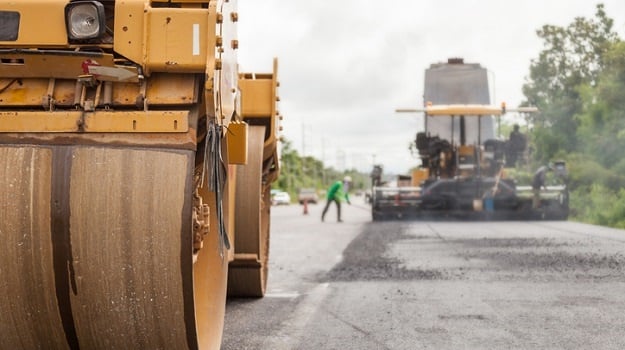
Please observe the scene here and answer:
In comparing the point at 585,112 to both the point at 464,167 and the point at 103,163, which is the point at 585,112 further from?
the point at 103,163

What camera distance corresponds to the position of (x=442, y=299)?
6.82 meters

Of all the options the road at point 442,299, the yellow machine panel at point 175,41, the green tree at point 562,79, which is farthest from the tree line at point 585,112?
the yellow machine panel at point 175,41

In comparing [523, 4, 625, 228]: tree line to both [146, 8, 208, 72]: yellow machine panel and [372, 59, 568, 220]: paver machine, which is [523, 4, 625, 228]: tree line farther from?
[146, 8, 208, 72]: yellow machine panel

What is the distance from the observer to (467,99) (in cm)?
2167

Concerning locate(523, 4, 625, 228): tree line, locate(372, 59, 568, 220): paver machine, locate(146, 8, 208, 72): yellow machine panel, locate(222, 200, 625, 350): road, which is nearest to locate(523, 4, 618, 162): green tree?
locate(523, 4, 625, 228): tree line

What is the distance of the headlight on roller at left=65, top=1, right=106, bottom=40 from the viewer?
3357 mm

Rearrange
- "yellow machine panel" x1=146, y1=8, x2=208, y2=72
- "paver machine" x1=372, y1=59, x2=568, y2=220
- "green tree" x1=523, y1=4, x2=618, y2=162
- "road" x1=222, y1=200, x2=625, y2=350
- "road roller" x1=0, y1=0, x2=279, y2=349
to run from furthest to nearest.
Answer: "green tree" x1=523, y1=4, x2=618, y2=162, "paver machine" x1=372, y1=59, x2=568, y2=220, "road" x1=222, y1=200, x2=625, y2=350, "yellow machine panel" x1=146, y1=8, x2=208, y2=72, "road roller" x1=0, y1=0, x2=279, y2=349

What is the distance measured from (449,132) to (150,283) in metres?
18.1

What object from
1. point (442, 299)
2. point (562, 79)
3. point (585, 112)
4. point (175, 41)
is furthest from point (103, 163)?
point (562, 79)

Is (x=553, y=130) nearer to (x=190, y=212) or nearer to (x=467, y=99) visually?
(x=467, y=99)

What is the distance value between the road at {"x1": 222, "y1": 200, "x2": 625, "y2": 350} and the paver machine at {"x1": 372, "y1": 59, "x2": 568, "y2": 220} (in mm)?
6981

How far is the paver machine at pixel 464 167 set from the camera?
776 inches

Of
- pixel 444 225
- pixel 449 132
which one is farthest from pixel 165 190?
pixel 449 132

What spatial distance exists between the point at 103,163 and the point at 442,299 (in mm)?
4103
